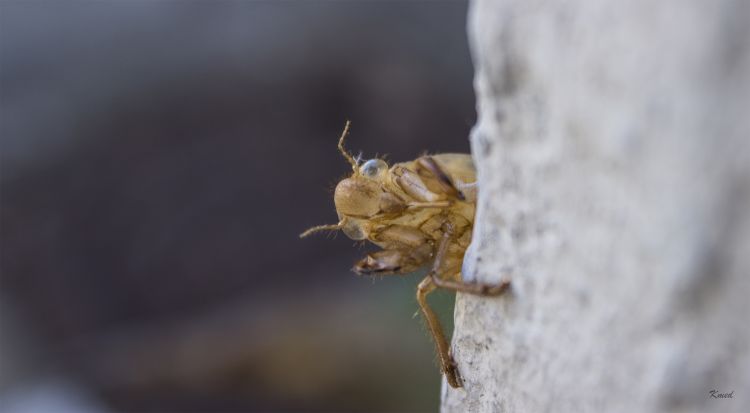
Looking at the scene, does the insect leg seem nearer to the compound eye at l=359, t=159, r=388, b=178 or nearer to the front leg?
the front leg

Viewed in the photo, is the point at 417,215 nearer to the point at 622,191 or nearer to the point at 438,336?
the point at 438,336

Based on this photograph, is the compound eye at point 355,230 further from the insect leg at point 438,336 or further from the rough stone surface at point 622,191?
the rough stone surface at point 622,191

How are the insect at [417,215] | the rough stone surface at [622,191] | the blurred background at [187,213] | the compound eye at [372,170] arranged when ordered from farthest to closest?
the blurred background at [187,213]
the compound eye at [372,170]
the insect at [417,215]
the rough stone surface at [622,191]

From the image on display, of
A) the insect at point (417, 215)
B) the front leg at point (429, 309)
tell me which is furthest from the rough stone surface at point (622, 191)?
the insect at point (417, 215)

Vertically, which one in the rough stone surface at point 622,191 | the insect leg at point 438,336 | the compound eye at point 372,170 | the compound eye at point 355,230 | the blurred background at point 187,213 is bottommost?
the blurred background at point 187,213

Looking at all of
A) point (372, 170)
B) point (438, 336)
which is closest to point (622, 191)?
point (438, 336)

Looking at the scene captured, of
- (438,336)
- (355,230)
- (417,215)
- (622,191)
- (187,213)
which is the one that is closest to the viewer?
(622,191)

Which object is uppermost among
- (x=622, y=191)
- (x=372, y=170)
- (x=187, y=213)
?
Result: (x=622, y=191)
